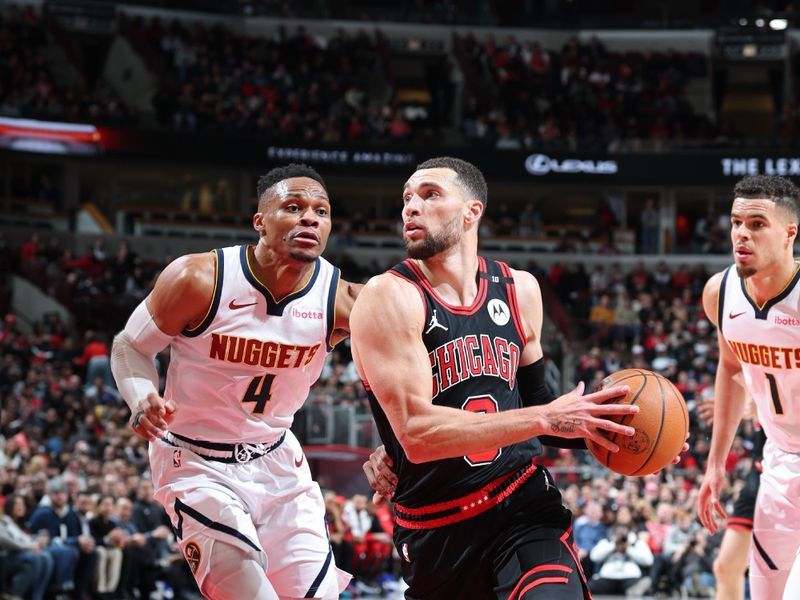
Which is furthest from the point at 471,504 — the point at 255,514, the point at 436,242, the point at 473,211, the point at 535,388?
the point at 255,514

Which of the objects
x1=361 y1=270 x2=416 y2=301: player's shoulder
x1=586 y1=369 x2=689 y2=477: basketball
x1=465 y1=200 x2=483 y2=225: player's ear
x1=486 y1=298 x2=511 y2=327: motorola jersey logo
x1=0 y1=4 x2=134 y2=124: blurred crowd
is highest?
x1=0 y1=4 x2=134 y2=124: blurred crowd

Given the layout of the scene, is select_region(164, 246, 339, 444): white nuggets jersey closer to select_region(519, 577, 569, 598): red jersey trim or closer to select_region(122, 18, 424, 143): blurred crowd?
select_region(519, 577, 569, 598): red jersey trim

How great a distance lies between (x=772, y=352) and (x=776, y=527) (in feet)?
3.10

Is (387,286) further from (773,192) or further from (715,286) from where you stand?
(715,286)

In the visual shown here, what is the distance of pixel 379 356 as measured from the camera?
4.38 m

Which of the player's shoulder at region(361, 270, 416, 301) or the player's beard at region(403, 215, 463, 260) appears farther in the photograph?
the player's beard at region(403, 215, 463, 260)

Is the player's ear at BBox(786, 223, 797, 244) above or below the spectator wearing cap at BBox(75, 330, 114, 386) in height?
above

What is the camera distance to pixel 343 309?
5930mm

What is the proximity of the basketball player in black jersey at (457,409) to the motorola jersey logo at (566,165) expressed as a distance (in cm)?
2390

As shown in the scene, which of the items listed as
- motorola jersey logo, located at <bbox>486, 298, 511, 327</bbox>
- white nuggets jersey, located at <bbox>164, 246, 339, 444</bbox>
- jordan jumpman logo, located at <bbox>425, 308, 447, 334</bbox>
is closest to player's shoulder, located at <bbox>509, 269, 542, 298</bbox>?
motorola jersey logo, located at <bbox>486, 298, 511, 327</bbox>

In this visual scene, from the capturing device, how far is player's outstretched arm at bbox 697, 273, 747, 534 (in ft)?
21.6

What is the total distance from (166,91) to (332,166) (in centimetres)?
439

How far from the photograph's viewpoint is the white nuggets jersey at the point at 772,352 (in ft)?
19.9

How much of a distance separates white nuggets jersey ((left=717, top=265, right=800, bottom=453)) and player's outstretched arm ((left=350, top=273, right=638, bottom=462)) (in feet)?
7.40
